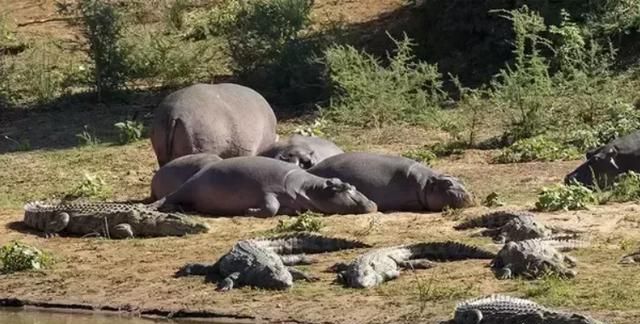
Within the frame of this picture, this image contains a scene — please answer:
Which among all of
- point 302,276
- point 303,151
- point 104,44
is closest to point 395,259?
point 302,276

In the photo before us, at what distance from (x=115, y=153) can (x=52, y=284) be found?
201 inches

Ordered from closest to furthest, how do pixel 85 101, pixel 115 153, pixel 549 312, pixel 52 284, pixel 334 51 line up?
1. pixel 549 312
2. pixel 52 284
3. pixel 115 153
4. pixel 334 51
5. pixel 85 101

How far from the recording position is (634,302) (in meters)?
9.90

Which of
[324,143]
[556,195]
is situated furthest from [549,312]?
[324,143]

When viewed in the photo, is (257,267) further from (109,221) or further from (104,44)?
(104,44)

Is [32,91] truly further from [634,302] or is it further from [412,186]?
[634,302]

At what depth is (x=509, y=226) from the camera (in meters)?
11.8

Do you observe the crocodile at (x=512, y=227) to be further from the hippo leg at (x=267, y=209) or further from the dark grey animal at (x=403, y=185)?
the hippo leg at (x=267, y=209)

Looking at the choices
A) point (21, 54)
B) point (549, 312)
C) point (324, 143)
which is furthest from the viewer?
point (21, 54)

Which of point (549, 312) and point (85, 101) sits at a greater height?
point (549, 312)

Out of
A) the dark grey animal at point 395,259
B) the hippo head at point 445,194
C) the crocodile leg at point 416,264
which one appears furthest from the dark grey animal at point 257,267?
the hippo head at point 445,194

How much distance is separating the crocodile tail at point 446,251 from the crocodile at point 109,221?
2079 millimetres

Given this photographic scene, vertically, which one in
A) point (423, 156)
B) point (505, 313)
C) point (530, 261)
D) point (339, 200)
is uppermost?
point (505, 313)

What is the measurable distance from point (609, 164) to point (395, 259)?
315cm
